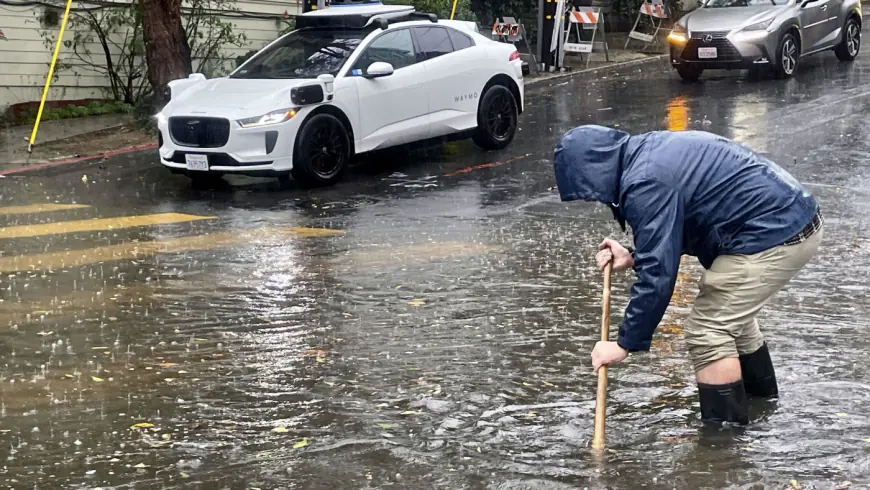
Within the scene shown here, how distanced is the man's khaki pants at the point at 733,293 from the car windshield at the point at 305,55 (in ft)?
25.9

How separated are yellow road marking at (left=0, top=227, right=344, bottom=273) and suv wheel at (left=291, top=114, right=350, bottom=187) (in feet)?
6.27

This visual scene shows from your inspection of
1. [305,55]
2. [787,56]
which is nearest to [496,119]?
[305,55]

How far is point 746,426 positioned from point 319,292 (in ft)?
11.0

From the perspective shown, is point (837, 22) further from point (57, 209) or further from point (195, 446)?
point (195, 446)

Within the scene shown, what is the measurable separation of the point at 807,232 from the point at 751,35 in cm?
1416

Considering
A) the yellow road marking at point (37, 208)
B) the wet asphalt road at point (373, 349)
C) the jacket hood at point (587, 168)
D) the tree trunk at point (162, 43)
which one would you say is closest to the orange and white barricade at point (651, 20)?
the tree trunk at point (162, 43)

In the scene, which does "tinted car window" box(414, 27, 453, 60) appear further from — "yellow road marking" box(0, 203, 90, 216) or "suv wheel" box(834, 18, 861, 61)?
"suv wheel" box(834, 18, 861, 61)

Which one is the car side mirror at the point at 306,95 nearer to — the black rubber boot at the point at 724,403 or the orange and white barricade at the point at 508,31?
the black rubber boot at the point at 724,403

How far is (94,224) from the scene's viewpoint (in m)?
10.1

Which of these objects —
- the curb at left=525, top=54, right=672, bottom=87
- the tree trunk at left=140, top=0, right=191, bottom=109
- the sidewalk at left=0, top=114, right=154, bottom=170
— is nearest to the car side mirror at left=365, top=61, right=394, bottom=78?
the sidewalk at left=0, top=114, right=154, bottom=170

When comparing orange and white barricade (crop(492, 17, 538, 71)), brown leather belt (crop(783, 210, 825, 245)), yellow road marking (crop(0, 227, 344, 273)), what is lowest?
yellow road marking (crop(0, 227, 344, 273))

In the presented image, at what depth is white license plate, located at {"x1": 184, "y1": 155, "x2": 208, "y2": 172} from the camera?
11453mm

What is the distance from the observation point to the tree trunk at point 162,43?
15.4 meters

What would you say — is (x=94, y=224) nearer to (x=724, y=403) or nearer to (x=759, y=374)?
(x=759, y=374)
